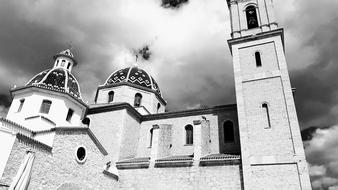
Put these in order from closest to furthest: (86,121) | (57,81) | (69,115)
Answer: (69,115) < (57,81) < (86,121)

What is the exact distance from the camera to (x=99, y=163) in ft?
41.7

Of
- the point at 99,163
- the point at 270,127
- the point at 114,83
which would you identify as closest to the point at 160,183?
the point at 99,163

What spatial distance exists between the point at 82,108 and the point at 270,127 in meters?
11.6

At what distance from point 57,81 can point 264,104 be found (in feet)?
41.7

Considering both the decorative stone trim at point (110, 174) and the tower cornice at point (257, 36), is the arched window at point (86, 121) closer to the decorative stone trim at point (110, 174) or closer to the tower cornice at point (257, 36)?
the decorative stone trim at point (110, 174)

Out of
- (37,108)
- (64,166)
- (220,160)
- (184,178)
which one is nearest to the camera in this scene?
Result: (64,166)

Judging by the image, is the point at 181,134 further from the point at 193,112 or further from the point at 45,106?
the point at 45,106

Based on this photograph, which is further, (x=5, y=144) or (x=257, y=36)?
(x=257, y=36)

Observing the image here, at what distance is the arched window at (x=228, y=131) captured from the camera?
15492 millimetres

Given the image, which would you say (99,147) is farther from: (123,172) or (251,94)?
(251,94)

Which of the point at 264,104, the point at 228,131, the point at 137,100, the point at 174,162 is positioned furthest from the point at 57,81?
the point at 264,104

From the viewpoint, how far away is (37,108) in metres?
13.9

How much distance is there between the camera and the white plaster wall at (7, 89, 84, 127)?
13.7m

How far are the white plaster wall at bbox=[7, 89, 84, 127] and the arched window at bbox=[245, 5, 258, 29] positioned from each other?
13317 millimetres
